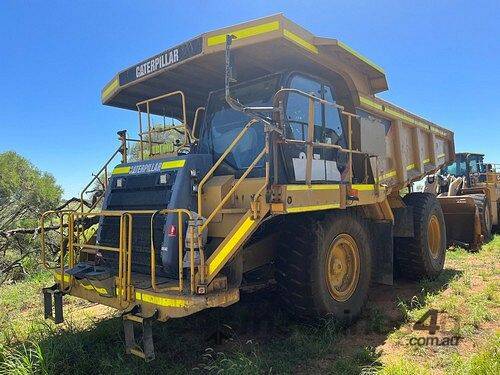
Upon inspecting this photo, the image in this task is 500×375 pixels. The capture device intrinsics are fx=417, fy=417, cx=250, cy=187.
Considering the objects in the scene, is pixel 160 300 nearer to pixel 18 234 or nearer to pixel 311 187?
pixel 311 187

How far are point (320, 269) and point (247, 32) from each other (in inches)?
93.3

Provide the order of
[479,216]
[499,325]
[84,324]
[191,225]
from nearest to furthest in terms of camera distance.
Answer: [191,225] < [499,325] < [84,324] < [479,216]

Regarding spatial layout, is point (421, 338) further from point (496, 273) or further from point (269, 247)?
point (496, 273)

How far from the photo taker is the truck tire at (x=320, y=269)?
13.4 ft

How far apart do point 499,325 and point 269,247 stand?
2633 mm

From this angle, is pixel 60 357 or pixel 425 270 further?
pixel 425 270

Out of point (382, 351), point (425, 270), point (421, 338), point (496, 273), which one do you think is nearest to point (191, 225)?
point (382, 351)

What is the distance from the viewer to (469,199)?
9.28m

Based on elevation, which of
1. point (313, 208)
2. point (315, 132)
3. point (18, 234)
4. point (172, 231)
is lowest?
point (18, 234)

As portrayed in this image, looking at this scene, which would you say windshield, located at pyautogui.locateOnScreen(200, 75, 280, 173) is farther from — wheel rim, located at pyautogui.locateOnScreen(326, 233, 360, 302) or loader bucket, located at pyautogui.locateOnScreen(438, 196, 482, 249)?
loader bucket, located at pyautogui.locateOnScreen(438, 196, 482, 249)

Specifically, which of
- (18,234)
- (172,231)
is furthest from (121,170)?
(18,234)

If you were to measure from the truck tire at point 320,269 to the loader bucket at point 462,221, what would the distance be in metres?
5.74

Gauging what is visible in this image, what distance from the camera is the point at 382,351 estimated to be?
13.0ft

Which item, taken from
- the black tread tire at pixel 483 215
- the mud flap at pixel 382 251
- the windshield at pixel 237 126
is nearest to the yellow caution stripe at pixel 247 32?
the windshield at pixel 237 126
